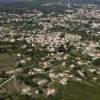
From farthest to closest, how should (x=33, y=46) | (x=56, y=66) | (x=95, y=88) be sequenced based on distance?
1. (x=33, y=46)
2. (x=56, y=66)
3. (x=95, y=88)

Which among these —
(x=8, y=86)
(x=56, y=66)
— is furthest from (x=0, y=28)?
(x=8, y=86)

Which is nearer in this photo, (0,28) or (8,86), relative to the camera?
(8,86)

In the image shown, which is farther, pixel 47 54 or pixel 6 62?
pixel 47 54

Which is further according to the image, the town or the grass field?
the grass field

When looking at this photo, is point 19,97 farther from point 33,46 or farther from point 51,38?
→ point 51,38

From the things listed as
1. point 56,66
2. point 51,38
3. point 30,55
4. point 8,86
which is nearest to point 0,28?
point 51,38

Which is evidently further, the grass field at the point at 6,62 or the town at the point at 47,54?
the grass field at the point at 6,62

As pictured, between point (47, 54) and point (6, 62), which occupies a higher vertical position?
point (6, 62)

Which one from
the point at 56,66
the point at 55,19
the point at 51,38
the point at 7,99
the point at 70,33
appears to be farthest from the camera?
the point at 55,19

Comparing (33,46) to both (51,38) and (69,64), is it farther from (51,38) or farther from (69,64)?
(69,64)
